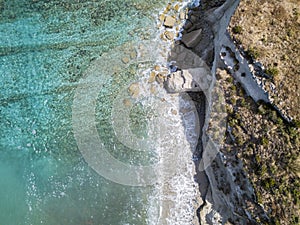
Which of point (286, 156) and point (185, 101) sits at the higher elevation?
point (286, 156)

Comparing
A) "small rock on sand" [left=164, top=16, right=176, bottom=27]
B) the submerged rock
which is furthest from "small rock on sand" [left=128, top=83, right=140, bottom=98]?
"small rock on sand" [left=164, top=16, right=176, bottom=27]

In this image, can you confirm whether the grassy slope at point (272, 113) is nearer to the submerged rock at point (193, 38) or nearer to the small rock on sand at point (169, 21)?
the submerged rock at point (193, 38)

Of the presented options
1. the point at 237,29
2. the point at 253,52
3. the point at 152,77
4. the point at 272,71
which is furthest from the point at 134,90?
the point at 272,71

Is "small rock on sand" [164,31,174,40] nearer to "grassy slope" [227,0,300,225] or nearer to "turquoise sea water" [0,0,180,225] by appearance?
"turquoise sea water" [0,0,180,225]

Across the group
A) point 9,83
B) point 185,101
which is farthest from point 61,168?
point 185,101

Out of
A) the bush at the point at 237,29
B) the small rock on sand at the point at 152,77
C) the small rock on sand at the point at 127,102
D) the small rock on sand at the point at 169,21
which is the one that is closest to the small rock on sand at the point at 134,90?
the small rock on sand at the point at 127,102

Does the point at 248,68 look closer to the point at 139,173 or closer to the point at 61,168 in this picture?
the point at 139,173
